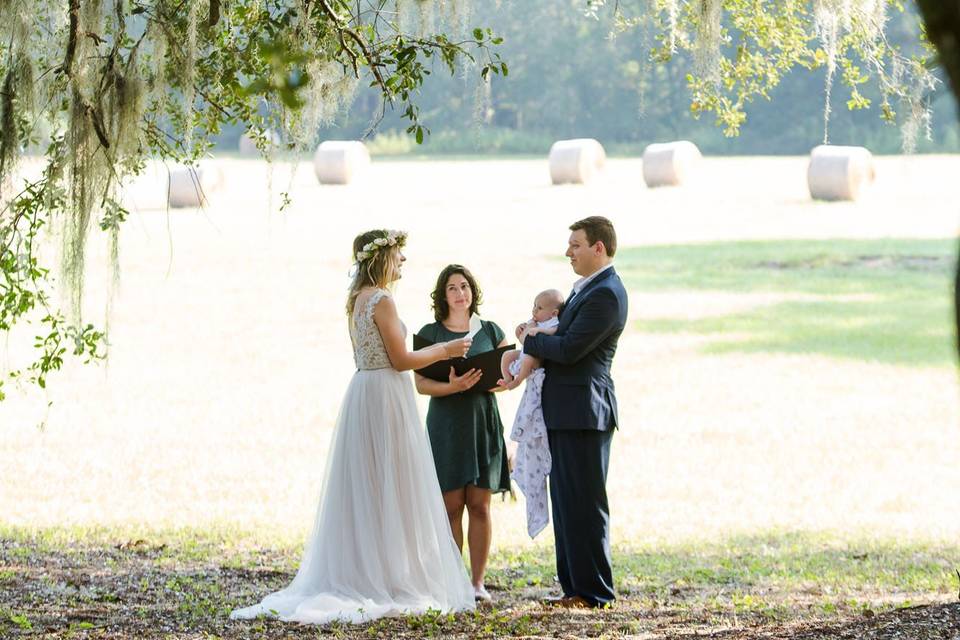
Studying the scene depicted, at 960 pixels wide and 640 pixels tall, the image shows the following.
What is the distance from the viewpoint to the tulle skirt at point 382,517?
6375 millimetres

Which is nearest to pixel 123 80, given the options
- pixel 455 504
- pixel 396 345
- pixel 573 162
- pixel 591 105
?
pixel 396 345

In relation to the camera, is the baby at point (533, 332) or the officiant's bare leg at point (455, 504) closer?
the baby at point (533, 332)

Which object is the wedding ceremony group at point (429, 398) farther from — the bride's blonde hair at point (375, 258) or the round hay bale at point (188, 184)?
the round hay bale at point (188, 184)

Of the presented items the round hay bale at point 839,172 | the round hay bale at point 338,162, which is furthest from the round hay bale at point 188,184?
the round hay bale at point 839,172

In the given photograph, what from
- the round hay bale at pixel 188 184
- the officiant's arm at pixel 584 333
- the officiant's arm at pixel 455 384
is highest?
the round hay bale at pixel 188 184

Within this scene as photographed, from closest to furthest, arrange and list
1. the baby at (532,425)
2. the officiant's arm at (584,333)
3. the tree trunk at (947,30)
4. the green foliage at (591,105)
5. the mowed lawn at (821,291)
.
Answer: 1. the tree trunk at (947,30)
2. the officiant's arm at (584,333)
3. the baby at (532,425)
4. the mowed lawn at (821,291)
5. the green foliage at (591,105)

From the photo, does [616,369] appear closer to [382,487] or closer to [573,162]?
[382,487]

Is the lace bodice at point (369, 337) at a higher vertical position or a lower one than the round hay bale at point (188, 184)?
lower

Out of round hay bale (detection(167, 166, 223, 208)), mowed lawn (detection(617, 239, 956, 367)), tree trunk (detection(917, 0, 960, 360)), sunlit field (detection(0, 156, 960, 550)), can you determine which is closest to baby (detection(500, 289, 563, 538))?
sunlit field (detection(0, 156, 960, 550))

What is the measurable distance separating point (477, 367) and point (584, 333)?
0.62 m

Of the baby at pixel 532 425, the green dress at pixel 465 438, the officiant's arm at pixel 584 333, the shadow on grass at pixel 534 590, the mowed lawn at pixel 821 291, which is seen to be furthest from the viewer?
the mowed lawn at pixel 821 291

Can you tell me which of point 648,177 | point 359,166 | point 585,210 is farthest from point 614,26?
point 359,166

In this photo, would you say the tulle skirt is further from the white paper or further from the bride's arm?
the white paper

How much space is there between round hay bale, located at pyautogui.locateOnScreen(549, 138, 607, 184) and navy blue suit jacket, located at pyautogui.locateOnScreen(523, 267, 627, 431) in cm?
3039
